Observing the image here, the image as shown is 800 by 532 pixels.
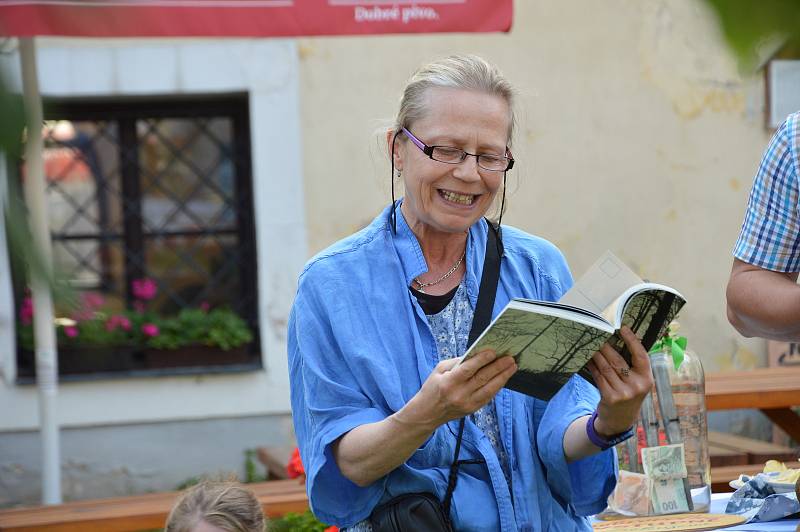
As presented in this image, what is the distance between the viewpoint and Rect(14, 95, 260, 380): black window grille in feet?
19.2

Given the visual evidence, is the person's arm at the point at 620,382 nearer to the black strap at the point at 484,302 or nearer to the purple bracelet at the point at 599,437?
the purple bracelet at the point at 599,437

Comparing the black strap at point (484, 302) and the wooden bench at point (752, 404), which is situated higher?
the black strap at point (484, 302)

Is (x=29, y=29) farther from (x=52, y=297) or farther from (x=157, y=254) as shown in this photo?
(x=157, y=254)

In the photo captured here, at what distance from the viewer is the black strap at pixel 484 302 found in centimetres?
190

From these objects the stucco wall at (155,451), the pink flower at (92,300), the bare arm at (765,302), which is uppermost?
the pink flower at (92,300)

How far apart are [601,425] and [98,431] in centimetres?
440

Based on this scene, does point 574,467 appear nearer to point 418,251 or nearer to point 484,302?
point 484,302

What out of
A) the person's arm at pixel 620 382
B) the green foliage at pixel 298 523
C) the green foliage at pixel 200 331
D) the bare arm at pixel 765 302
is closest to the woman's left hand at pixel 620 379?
the person's arm at pixel 620 382

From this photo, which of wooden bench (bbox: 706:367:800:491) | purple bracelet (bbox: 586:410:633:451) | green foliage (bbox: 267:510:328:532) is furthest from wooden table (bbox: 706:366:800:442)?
purple bracelet (bbox: 586:410:633:451)

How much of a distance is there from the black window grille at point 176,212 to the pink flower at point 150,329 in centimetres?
12

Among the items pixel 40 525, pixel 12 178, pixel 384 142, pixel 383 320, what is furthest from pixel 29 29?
pixel 40 525

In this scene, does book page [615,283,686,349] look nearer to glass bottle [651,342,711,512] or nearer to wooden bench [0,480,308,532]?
glass bottle [651,342,711,512]

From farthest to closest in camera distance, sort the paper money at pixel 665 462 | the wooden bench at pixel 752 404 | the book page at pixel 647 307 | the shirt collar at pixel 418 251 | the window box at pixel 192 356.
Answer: the window box at pixel 192 356
the wooden bench at pixel 752 404
the paper money at pixel 665 462
the shirt collar at pixel 418 251
the book page at pixel 647 307

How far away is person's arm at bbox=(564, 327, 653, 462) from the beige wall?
4132 mm
